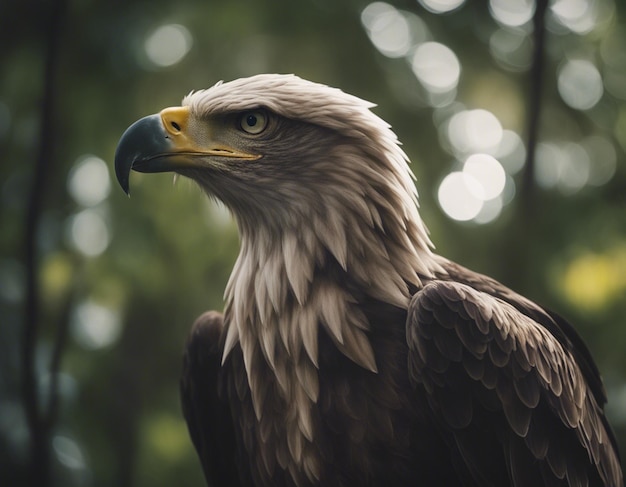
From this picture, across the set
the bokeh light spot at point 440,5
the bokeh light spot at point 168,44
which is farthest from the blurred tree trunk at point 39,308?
the bokeh light spot at point 440,5

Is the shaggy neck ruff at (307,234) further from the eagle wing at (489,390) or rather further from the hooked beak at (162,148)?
the eagle wing at (489,390)

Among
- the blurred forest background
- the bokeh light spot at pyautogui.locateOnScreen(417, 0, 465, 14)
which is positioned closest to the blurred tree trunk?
the blurred forest background

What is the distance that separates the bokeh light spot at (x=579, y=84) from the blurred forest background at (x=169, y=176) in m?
0.01

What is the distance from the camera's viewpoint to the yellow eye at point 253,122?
2352mm

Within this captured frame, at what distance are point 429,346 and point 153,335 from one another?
386 centimetres

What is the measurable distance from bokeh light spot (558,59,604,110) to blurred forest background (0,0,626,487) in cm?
1

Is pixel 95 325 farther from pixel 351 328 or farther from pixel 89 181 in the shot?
pixel 351 328

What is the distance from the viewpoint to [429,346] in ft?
6.80

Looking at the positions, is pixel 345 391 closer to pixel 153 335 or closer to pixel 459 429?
pixel 459 429

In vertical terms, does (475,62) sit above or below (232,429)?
above

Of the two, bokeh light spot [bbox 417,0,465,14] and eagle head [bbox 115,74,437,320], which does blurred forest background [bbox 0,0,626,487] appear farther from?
eagle head [bbox 115,74,437,320]

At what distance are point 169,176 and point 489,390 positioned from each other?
3515mm

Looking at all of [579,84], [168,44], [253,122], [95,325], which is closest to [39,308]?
[95,325]

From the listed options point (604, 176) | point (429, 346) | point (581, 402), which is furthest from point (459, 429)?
point (604, 176)
